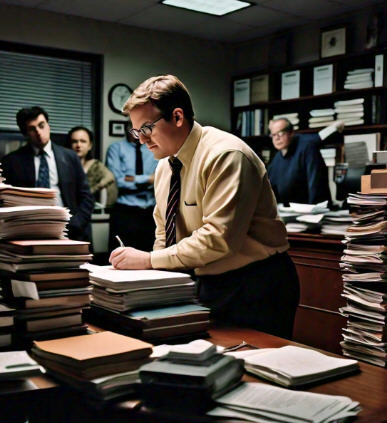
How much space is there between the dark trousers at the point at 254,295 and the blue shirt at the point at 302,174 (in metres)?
2.75

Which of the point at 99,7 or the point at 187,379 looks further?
the point at 99,7

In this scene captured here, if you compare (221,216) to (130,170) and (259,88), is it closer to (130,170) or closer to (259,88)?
(130,170)

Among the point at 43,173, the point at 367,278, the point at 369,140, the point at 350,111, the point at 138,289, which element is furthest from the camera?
the point at 350,111

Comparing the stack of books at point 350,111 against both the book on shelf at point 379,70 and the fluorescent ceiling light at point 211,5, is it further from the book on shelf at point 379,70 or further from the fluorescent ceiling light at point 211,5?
the fluorescent ceiling light at point 211,5

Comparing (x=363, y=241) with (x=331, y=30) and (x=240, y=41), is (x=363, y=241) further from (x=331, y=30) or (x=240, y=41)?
(x=240, y=41)

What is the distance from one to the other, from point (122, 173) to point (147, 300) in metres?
4.13

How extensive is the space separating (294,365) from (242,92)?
571cm

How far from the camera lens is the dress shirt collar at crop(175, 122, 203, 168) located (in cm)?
200

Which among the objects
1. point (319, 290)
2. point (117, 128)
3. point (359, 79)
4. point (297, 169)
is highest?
point (359, 79)

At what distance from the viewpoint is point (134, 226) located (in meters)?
5.56

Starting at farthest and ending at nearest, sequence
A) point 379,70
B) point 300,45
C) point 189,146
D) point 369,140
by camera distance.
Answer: point 300,45 → point 369,140 → point 379,70 → point 189,146

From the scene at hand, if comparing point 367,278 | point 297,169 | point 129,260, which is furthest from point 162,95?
point 297,169

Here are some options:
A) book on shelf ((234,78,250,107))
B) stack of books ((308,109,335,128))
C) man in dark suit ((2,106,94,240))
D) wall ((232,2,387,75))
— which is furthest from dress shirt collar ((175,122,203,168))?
book on shelf ((234,78,250,107))

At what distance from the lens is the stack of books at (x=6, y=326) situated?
1361mm
